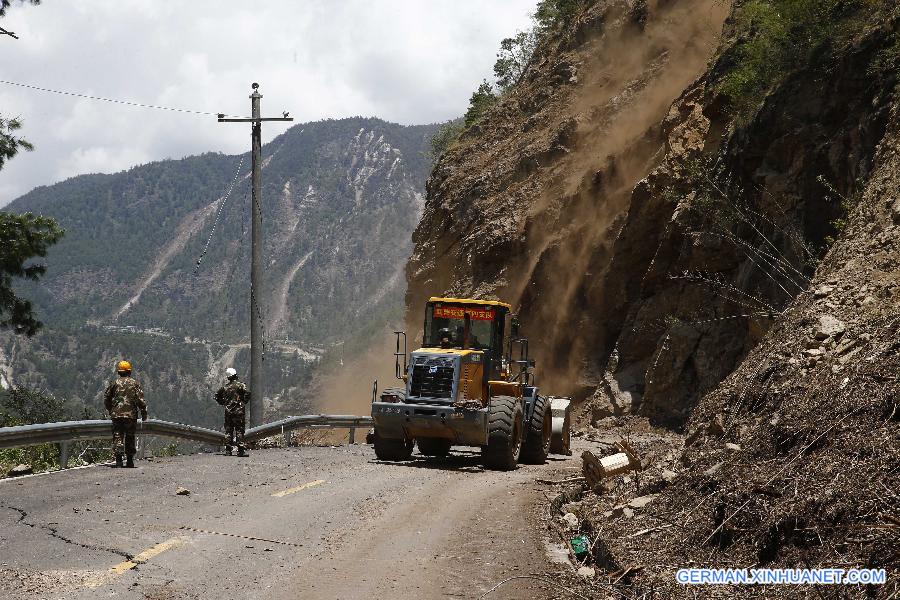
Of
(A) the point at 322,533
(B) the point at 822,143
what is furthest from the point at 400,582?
(B) the point at 822,143

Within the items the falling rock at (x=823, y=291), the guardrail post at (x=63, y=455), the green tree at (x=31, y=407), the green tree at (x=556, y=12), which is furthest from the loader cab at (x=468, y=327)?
the green tree at (x=556, y=12)

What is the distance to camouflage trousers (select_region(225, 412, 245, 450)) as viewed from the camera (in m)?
18.5

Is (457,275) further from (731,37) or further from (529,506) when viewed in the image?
(529,506)

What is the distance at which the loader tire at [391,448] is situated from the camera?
18016 mm

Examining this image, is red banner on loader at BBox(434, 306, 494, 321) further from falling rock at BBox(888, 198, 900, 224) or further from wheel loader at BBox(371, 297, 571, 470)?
falling rock at BBox(888, 198, 900, 224)

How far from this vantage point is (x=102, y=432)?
53.2 ft

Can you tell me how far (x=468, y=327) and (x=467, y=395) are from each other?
1.46 m

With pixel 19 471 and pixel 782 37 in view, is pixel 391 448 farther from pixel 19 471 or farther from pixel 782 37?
pixel 782 37

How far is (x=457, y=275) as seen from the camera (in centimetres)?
4197

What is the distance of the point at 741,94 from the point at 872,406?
17.9 meters

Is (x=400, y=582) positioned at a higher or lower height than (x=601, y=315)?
lower

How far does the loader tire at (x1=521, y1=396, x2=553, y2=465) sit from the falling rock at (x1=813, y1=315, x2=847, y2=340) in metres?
9.09

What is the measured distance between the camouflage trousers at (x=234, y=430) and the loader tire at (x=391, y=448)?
281 cm

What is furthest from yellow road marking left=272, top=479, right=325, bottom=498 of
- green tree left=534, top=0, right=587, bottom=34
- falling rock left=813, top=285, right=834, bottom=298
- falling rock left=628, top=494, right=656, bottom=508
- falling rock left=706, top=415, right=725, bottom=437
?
green tree left=534, top=0, right=587, bottom=34
